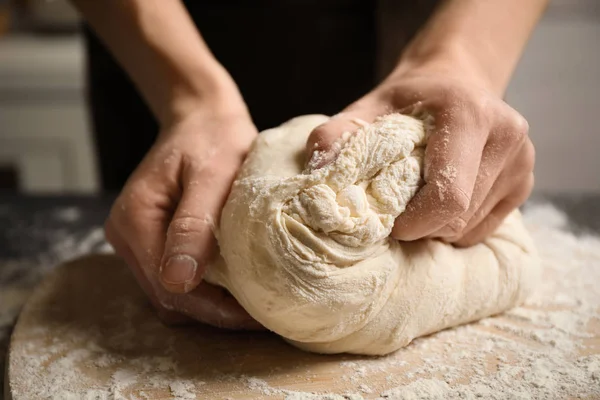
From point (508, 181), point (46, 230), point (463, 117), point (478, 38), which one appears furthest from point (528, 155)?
point (46, 230)

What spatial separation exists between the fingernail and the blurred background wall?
2.15m

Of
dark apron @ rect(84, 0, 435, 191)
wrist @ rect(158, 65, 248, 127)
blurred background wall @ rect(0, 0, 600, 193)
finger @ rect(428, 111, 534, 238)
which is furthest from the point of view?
blurred background wall @ rect(0, 0, 600, 193)

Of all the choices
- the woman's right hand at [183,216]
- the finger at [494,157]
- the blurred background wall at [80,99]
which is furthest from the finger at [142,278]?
the blurred background wall at [80,99]

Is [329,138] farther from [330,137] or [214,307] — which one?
[214,307]

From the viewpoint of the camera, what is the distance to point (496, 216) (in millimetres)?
1238

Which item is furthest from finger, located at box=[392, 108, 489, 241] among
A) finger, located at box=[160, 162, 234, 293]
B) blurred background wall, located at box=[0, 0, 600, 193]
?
blurred background wall, located at box=[0, 0, 600, 193]

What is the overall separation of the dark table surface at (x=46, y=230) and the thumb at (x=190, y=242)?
1.71ft

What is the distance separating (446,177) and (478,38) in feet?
1.43

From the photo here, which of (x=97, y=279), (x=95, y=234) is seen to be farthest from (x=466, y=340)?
(x=95, y=234)

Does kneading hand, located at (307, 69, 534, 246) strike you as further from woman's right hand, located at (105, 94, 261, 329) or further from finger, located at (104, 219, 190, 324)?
finger, located at (104, 219, 190, 324)

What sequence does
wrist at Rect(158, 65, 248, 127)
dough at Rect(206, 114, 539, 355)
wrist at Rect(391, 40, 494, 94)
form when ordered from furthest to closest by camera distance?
wrist at Rect(158, 65, 248, 127)
wrist at Rect(391, 40, 494, 94)
dough at Rect(206, 114, 539, 355)

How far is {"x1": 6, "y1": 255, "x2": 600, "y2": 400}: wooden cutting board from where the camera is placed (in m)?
1.02

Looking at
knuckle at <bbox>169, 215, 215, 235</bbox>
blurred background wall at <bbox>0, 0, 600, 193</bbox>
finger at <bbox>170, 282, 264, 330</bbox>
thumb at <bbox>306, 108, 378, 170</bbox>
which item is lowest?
blurred background wall at <bbox>0, 0, 600, 193</bbox>

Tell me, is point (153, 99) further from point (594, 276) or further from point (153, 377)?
point (594, 276)
